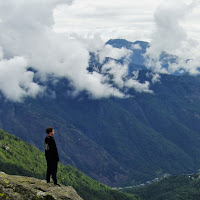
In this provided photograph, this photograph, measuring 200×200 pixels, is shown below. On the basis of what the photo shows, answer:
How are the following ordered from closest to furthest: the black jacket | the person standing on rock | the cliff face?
1. the cliff face
2. the person standing on rock
3. the black jacket

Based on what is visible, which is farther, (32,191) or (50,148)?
(50,148)

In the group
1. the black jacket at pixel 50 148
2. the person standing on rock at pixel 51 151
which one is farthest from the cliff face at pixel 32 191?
the black jacket at pixel 50 148

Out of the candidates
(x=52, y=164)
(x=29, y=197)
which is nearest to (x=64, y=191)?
(x=52, y=164)

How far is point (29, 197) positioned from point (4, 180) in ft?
14.9

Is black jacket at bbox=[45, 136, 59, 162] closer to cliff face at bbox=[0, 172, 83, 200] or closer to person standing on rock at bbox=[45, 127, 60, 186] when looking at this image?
person standing on rock at bbox=[45, 127, 60, 186]

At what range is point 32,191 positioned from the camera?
163ft

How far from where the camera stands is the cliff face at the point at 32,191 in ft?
153

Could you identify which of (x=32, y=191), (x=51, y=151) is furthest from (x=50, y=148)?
(x=32, y=191)

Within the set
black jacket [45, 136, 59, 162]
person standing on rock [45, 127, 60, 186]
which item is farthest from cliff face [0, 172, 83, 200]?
black jacket [45, 136, 59, 162]

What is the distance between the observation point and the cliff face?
153 feet

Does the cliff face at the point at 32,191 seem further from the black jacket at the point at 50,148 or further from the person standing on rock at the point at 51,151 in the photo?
the black jacket at the point at 50,148

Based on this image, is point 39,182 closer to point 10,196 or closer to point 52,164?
point 52,164

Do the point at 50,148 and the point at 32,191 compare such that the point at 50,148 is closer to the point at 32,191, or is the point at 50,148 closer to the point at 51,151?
the point at 51,151

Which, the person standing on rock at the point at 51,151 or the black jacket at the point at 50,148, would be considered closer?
the person standing on rock at the point at 51,151
